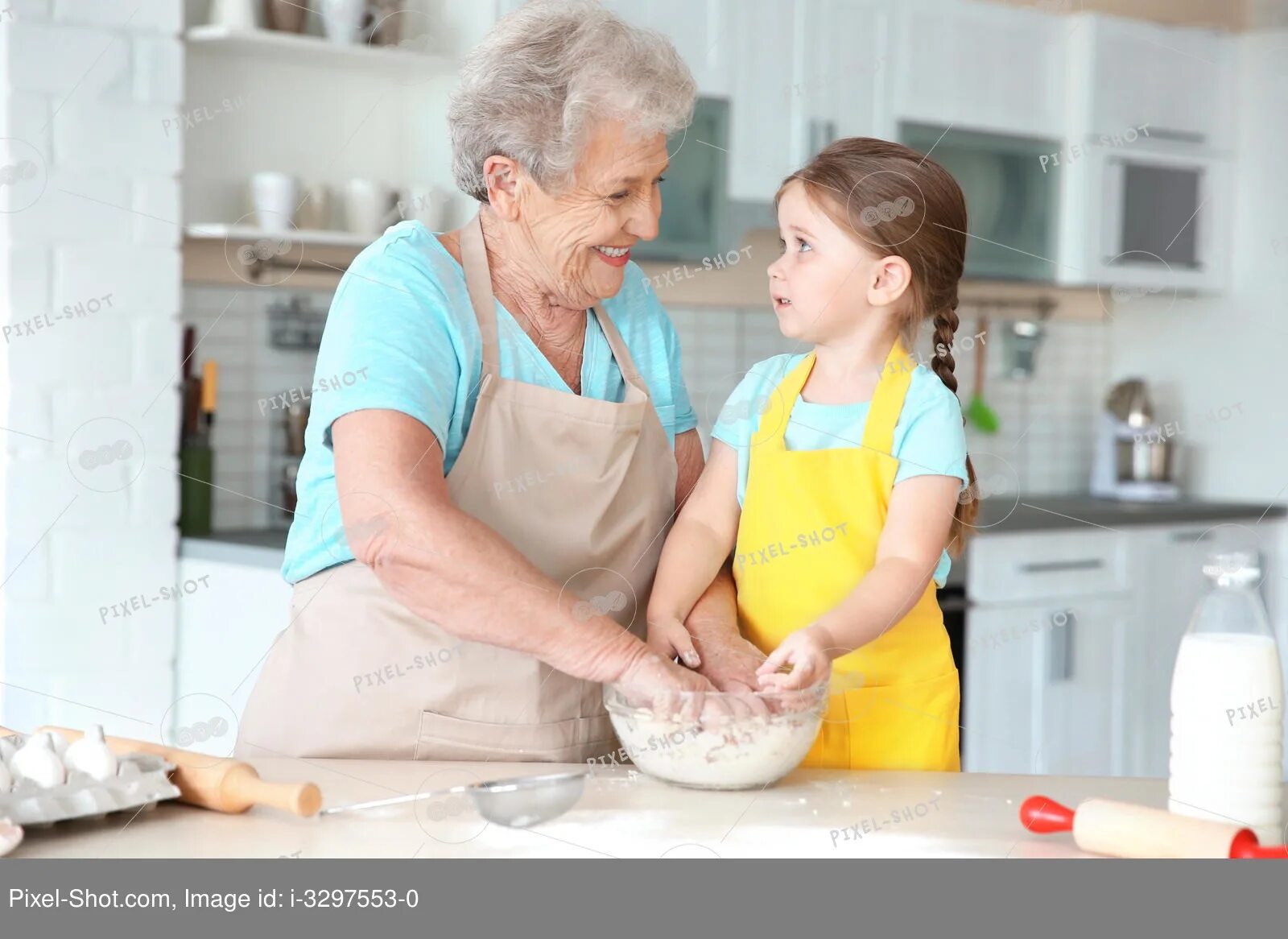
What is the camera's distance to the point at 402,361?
1029mm

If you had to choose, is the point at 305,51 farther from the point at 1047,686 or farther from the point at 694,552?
the point at 1047,686

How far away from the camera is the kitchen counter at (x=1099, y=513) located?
2.68 m

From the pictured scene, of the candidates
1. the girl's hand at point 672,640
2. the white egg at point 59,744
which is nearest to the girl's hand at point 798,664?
the girl's hand at point 672,640

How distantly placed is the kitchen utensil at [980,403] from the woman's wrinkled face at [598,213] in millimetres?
2055

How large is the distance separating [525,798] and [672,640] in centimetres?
31

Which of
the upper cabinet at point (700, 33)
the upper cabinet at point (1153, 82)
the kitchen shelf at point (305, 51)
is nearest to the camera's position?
the kitchen shelf at point (305, 51)

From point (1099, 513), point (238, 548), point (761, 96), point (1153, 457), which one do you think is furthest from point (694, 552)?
point (1153, 457)

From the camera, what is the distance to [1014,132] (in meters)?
2.94

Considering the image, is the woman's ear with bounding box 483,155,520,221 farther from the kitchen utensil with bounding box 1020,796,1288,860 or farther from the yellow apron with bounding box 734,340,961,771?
the kitchen utensil with bounding box 1020,796,1288,860

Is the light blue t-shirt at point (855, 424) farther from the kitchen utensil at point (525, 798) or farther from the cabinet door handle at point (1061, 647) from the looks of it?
the cabinet door handle at point (1061, 647)

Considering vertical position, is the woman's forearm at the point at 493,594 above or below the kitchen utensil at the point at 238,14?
below

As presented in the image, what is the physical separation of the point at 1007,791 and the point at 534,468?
1.37 ft

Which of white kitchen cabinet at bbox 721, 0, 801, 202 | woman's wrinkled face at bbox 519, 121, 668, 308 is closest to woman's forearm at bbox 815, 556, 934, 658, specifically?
woman's wrinkled face at bbox 519, 121, 668, 308
